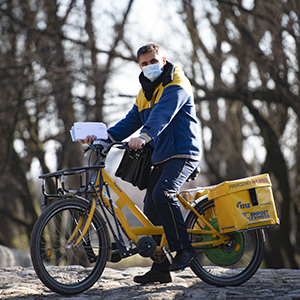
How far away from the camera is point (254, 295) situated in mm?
3639

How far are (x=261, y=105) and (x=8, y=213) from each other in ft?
24.7

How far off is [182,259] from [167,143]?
101 centimetres

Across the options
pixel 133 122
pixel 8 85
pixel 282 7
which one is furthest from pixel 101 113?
pixel 133 122

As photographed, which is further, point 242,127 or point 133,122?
point 242,127

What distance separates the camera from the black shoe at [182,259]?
3.71 metres

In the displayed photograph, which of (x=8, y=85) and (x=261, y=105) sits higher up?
(x=8, y=85)

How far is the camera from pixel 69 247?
11.4 feet

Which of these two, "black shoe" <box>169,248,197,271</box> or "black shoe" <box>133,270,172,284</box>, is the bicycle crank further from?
"black shoe" <box>133,270,172,284</box>

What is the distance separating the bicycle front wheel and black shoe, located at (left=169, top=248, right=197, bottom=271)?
588 mm

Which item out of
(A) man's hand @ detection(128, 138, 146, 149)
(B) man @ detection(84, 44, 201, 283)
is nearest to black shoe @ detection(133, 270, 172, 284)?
(B) man @ detection(84, 44, 201, 283)

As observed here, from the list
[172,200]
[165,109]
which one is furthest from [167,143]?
[172,200]

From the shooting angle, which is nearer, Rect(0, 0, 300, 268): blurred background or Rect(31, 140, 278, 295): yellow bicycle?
Rect(31, 140, 278, 295): yellow bicycle

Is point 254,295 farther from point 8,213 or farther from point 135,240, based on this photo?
point 8,213

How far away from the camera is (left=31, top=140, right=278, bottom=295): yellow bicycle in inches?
137
